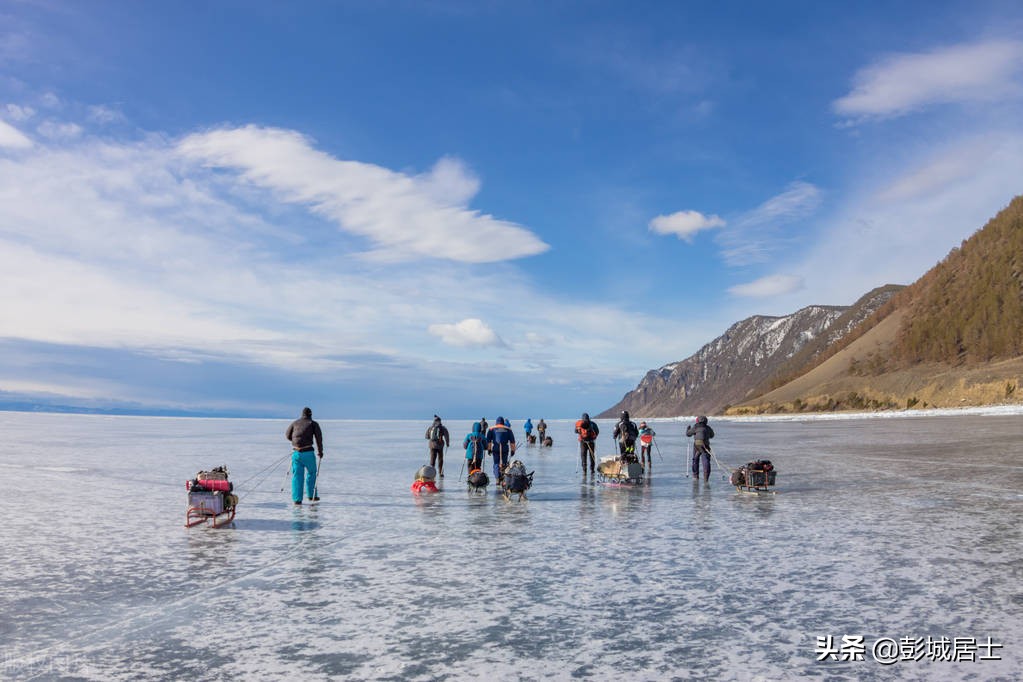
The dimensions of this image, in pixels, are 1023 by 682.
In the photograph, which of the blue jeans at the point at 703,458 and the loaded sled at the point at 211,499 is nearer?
the loaded sled at the point at 211,499

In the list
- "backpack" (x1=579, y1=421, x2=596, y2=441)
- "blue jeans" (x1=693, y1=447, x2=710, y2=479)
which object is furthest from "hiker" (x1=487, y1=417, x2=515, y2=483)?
"blue jeans" (x1=693, y1=447, x2=710, y2=479)

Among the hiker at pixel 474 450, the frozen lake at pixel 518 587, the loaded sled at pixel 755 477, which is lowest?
the frozen lake at pixel 518 587

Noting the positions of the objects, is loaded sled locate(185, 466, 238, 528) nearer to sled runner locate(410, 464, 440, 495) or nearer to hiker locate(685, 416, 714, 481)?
sled runner locate(410, 464, 440, 495)

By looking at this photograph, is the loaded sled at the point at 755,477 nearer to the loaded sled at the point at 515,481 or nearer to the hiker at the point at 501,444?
the loaded sled at the point at 515,481

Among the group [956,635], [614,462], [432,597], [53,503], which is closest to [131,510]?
[53,503]

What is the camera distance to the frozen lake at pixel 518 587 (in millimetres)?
5672

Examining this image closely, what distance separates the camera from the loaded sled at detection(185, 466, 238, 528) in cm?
1248

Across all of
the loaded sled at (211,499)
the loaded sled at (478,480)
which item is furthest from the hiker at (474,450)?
the loaded sled at (211,499)

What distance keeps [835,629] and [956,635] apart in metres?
0.95

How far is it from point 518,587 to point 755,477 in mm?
10619

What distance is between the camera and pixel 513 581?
8.30 meters

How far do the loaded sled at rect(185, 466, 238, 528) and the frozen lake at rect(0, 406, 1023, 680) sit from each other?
0.43m

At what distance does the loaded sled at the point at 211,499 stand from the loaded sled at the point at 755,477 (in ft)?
36.5

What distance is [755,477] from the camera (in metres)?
17.0
